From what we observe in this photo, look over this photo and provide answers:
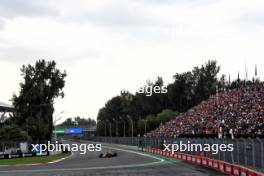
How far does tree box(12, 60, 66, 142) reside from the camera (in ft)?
391

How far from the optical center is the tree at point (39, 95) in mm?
119312

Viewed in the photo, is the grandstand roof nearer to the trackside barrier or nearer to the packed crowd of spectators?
the packed crowd of spectators

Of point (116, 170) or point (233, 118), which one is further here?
point (233, 118)

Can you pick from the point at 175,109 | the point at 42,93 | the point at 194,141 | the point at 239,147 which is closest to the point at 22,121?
the point at 42,93

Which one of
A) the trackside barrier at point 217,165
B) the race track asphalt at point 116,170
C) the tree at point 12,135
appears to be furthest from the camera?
the tree at point 12,135

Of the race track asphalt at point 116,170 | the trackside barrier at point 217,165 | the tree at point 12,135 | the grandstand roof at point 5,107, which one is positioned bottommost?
the race track asphalt at point 116,170

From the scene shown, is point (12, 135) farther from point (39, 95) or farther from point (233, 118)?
point (233, 118)

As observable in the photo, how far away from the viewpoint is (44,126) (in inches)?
4628

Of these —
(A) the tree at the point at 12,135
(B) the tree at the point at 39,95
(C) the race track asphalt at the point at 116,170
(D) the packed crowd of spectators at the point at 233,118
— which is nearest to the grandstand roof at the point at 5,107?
(B) the tree at the point at 39,95

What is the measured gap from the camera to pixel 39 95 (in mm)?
123438

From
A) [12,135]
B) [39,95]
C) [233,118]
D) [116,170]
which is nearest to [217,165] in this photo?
[116,170]

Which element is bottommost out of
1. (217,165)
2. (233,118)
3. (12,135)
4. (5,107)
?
(217,165)

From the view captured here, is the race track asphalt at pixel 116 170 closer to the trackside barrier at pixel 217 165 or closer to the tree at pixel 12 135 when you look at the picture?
the trackside barrier at pixel 217 165

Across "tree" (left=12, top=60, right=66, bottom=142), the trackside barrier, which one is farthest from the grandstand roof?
the trackside barrier
